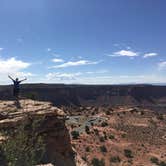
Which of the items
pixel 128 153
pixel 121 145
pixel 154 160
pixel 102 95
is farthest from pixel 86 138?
pixel 102 95

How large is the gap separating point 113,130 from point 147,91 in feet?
273

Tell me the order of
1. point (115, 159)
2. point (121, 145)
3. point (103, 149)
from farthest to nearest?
point (121, 145)
point (103, 149)
point (115, 159)

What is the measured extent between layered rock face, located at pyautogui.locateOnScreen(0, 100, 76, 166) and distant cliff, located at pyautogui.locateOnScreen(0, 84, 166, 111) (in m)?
71.8

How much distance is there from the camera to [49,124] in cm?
1702

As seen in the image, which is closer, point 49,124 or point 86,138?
point 49,124

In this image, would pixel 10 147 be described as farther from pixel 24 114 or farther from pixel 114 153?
pixel 114 153

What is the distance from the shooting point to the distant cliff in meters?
95.5

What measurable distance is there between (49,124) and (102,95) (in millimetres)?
95682

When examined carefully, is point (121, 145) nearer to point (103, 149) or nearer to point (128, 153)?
point (103, 149)

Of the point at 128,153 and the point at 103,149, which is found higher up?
the point at 103,149

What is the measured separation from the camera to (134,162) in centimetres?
2648

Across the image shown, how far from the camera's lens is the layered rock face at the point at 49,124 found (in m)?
16.0

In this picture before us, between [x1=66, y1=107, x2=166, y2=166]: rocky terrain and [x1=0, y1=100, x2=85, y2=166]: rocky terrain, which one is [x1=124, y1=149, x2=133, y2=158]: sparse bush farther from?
[x1=0, y1=100, x2=85, y2=166]: rocky terrain

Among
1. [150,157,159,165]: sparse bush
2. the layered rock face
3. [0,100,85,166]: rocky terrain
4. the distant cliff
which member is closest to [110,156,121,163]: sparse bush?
[150,157,159,165]: sparse bush
